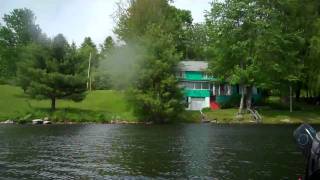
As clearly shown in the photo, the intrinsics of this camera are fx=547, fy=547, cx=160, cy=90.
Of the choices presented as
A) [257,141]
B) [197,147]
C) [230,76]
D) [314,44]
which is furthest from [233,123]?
[197,147]

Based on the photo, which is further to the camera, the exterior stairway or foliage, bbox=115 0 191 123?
the exterior stairway

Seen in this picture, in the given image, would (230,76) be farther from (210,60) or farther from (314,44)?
(314,44)

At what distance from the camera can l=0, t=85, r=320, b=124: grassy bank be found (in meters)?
82.3

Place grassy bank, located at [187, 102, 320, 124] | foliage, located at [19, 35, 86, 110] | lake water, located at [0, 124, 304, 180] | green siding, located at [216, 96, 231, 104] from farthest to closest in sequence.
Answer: green siding, located at [216, 96, 231, 104] < foliage, located at [19, 35, 86, 110] < grassy bank, located at [187, 102, 320, 124] < lake water, located at [0, 124, 304, 180]

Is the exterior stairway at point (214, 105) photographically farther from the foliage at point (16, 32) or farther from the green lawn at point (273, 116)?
the foliage at point (16, 32)

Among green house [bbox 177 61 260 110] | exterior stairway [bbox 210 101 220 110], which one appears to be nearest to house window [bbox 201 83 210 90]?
green house [bbox 177 61 260 110]

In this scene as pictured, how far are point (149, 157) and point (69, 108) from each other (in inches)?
2059

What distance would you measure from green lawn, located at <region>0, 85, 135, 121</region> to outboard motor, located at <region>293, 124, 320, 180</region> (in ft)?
217

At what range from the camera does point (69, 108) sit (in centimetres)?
8775

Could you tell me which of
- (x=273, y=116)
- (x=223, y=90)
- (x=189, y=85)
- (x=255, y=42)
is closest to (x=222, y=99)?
(x=223, y=90)

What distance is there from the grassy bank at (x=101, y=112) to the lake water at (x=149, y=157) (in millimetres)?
26889

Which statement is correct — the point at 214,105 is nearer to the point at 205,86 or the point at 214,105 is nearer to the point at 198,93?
the point at 198,93

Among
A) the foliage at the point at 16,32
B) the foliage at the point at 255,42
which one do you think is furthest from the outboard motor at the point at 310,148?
the foliage at the point at 16,32

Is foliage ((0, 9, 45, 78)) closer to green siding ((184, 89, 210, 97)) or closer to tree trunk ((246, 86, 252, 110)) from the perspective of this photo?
green siding ((184, 89, 210, 97))
